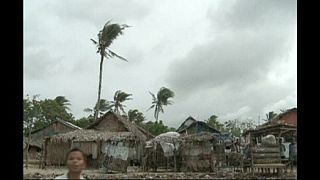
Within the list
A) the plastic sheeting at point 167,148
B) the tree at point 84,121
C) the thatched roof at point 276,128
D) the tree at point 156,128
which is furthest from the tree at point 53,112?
the thatched roof at point 276,128

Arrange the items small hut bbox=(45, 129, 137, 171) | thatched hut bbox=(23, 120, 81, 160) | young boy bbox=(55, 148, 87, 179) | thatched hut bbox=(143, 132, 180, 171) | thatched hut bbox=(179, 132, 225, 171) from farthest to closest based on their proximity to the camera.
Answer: thatched hut bbox=(23, 120, 81, 160) → small hut bbox=(45, 129, 137, 171) → thatched hut bbox=(143, 132, 180, 171) → thatched hut bbox=(179, 132, 225, 171) → young boy bbox=(55, 148, 87, 179)

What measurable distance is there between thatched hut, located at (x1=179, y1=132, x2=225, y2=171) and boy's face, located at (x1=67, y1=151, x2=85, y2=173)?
8.72m

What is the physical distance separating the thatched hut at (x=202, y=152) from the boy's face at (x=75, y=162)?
28.6 ft

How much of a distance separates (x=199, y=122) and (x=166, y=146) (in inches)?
211

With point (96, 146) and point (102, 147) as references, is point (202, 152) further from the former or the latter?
point (96, 146)

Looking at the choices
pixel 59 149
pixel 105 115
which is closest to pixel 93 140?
pixel 59 149

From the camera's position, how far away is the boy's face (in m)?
2.85

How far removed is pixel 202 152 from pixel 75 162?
8874 millimetres

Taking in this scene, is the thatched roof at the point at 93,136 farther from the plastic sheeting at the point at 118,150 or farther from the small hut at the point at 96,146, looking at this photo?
the plastic sheeting at the point at 118,150

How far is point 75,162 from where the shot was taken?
2.89 metres

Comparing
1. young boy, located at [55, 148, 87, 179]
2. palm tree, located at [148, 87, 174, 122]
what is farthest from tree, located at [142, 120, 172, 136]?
young boy, located at [55, 148, 87, 179]

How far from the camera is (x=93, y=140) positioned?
13203mm

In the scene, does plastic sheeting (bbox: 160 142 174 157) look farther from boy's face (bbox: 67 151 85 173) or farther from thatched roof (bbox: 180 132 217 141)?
boy's face (bbox: 67 151 85 173)

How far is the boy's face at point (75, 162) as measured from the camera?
9.36 ft
